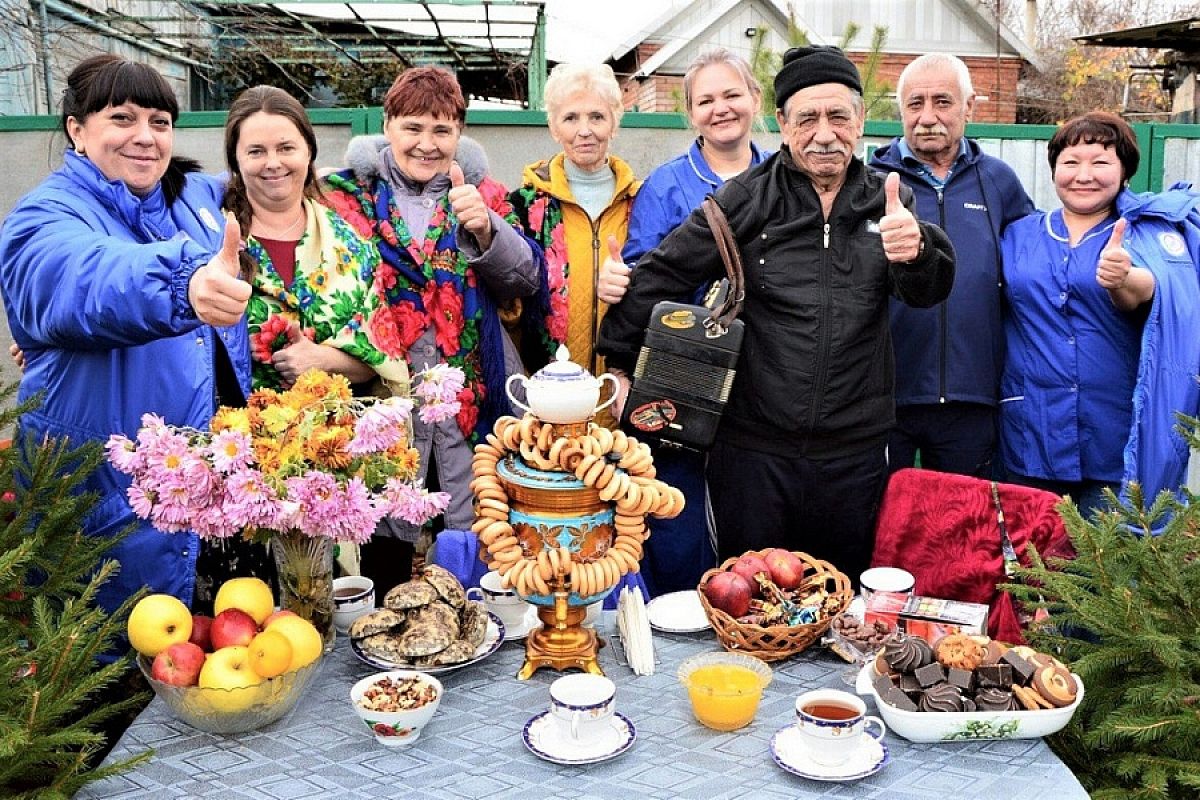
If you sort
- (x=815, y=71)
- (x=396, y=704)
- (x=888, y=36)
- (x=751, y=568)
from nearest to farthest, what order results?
(x=396, y=704) → (x=751, y=568) → (x=815, y=71) → (x=888, y=36)

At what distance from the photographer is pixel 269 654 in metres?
1.69

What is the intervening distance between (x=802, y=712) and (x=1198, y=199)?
8.12 feet

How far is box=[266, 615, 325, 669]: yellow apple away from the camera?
1.72 m

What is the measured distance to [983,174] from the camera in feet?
10.6

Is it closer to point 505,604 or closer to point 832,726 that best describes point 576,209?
point 505,604

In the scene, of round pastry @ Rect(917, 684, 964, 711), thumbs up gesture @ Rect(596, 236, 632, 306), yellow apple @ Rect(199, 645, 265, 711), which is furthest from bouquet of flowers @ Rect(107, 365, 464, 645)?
thumbs up gesture @ Rect(596, 236, 632, 306)

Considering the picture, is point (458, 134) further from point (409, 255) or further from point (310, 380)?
point (310, 380)

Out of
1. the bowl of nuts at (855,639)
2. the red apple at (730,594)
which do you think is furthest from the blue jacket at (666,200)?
the bowl of nuts at (855,639)

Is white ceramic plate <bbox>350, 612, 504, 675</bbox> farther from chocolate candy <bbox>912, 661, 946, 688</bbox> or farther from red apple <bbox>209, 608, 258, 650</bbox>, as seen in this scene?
chocolate candy <bbox>912, 661, 946, 688</bbox>

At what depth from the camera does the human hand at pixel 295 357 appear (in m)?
2.56

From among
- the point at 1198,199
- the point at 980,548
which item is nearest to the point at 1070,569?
the point at 980,548

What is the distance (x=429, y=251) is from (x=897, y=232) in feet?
4.41

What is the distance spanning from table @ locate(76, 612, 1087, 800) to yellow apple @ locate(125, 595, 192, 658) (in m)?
0.17

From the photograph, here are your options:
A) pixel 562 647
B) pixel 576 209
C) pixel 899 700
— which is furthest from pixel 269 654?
pixel 576 209
